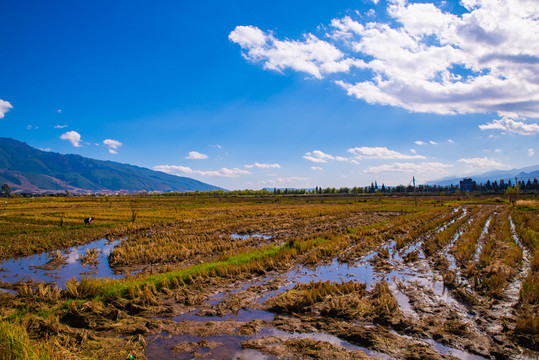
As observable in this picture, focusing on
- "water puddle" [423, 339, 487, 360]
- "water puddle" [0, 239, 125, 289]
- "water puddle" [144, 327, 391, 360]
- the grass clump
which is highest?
the grass clump

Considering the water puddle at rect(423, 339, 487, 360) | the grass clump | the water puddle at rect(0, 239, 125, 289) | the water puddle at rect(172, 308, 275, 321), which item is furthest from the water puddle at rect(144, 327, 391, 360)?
the water puddle at rect(0, 239, 125, 289)

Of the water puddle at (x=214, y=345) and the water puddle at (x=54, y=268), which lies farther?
the water puddle at (x=54, y=268)

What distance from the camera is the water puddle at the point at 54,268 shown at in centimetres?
1105

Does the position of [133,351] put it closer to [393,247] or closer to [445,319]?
[445,319]

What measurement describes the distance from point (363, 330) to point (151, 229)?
72.5 ft

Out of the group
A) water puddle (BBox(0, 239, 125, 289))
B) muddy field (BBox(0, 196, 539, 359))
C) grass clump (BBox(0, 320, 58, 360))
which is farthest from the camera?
water puddle (BBox(0, 239, 125, 289))

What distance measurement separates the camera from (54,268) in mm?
12516

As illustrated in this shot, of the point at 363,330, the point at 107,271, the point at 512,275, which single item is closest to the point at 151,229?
the point at 107,271

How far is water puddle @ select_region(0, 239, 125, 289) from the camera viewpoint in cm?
1105

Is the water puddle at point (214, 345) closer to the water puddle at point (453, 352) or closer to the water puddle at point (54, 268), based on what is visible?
the water puddle at point (453, 352)

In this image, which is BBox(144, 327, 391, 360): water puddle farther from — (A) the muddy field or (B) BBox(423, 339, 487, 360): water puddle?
(B) BBox(423, 339, 487, 360): water puddle

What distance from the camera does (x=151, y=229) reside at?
80.0 feet

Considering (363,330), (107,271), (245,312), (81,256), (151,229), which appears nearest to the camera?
(363,330)

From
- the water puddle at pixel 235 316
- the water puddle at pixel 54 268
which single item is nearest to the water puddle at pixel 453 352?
the water puddle at pixel 235 316
